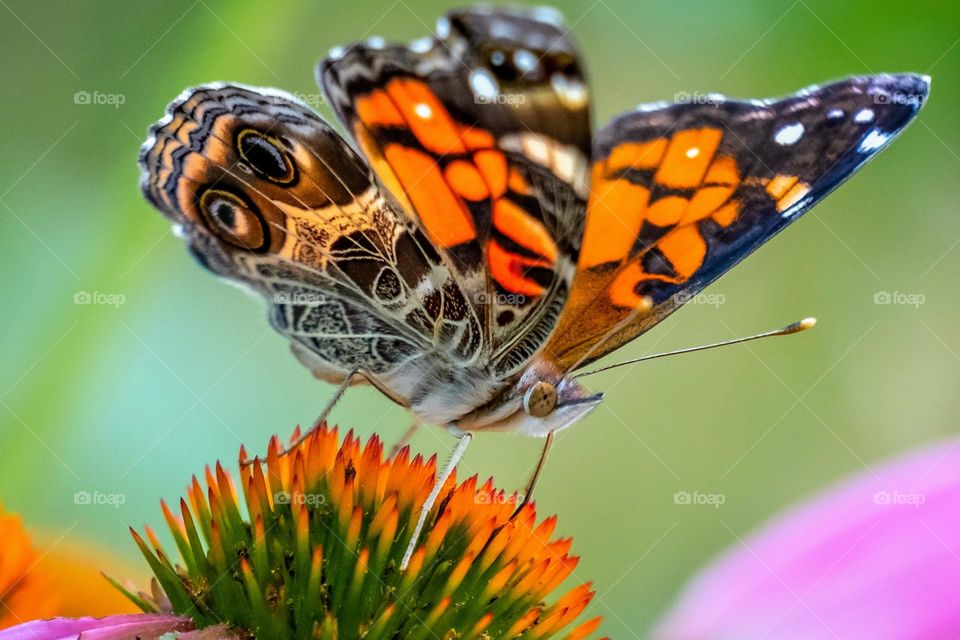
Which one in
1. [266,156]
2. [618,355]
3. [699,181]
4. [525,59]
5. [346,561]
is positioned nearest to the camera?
[525,59]

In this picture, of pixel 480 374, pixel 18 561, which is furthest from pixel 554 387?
pixel 18 561

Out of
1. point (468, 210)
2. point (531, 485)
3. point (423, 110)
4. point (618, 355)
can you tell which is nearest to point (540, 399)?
point (531, 485)

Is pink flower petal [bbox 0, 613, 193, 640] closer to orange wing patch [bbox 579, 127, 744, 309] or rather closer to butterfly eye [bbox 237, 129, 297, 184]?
butterfly eye [bbox 237, 129, 297, 184]

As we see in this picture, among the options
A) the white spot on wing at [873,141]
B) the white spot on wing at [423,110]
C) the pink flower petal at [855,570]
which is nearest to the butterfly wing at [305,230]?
the white spot on wing at [423,110]

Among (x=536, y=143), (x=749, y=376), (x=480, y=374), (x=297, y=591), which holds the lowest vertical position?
(x=297, y=591)

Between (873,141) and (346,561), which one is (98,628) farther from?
(873,141)

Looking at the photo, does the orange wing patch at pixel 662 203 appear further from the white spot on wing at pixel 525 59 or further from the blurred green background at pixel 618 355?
the blurred green background at pixel 618 355

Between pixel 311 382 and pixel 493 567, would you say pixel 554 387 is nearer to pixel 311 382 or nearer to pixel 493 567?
pixel 493 567
